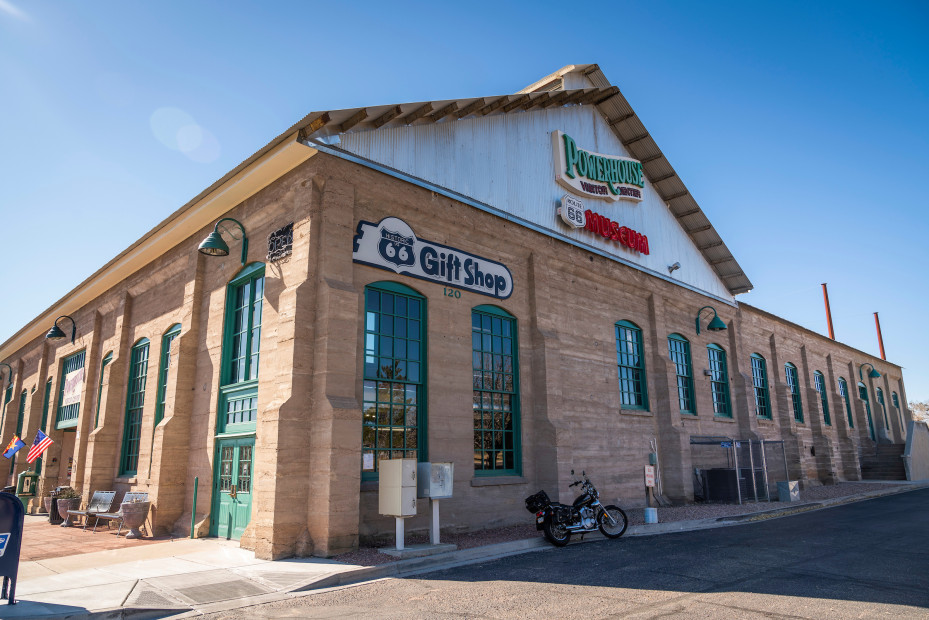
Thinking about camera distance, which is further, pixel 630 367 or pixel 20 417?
pixel 20 417

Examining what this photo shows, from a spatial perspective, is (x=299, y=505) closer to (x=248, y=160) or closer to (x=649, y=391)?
(x=248, y=160)

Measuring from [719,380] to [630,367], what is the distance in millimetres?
6258

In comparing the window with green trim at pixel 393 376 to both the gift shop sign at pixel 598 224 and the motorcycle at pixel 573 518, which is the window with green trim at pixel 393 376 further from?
the gift shop sign at pixel 598 224

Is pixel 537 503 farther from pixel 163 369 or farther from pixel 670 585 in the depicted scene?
pixel 163 369

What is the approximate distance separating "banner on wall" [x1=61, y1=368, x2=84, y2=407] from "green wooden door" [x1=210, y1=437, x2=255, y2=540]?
11.2 metres

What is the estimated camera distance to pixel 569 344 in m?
16.5

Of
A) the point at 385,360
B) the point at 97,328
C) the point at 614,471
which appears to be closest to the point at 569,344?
the point at 614,471

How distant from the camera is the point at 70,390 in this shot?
891 inches

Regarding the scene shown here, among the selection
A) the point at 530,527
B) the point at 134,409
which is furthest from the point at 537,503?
the point at 134,409

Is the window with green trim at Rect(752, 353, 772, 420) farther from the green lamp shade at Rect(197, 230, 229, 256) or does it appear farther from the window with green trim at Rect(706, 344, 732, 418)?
the green lamp shade at Rect(197, 230, 229, 256)

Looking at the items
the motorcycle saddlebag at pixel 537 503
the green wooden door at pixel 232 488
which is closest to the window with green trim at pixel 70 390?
the green wooden door at pixel 232 488

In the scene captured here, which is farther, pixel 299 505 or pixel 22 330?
pixel 22 330

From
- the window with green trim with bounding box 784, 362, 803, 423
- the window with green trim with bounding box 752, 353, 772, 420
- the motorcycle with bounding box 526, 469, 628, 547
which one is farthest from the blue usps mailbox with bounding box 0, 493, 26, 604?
the window with green trim with bounding box 784, 362, 803, 423

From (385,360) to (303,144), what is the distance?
14.8 ft
